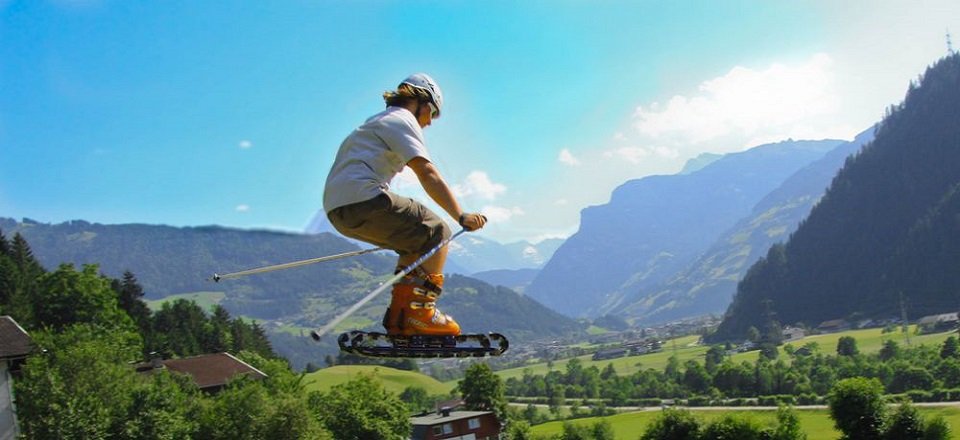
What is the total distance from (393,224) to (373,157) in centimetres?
75

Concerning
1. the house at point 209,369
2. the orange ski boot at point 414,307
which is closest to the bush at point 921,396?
the house at point 209,369

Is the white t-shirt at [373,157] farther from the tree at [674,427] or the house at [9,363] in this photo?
the tree at [674,427]

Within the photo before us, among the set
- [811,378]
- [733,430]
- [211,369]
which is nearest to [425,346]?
[211,369]

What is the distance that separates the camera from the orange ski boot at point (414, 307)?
873cm

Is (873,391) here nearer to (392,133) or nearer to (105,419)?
(105,419)

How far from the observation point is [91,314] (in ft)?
294

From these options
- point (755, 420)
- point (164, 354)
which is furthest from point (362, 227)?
point (164, 354)

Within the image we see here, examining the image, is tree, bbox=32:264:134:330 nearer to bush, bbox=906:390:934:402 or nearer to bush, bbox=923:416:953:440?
bush, bbox=923:416:953:440

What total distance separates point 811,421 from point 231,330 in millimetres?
104350

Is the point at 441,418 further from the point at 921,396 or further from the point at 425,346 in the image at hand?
the point at 425,346

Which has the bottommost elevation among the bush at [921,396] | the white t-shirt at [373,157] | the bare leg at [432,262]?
the bush at [921,396]

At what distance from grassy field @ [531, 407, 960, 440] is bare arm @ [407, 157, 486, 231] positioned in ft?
301

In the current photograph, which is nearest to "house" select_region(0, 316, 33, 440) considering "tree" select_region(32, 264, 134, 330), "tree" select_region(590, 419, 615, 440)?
"tree" select_region(32, 264, 134, 330)

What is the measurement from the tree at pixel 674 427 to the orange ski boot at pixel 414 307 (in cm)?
8613
